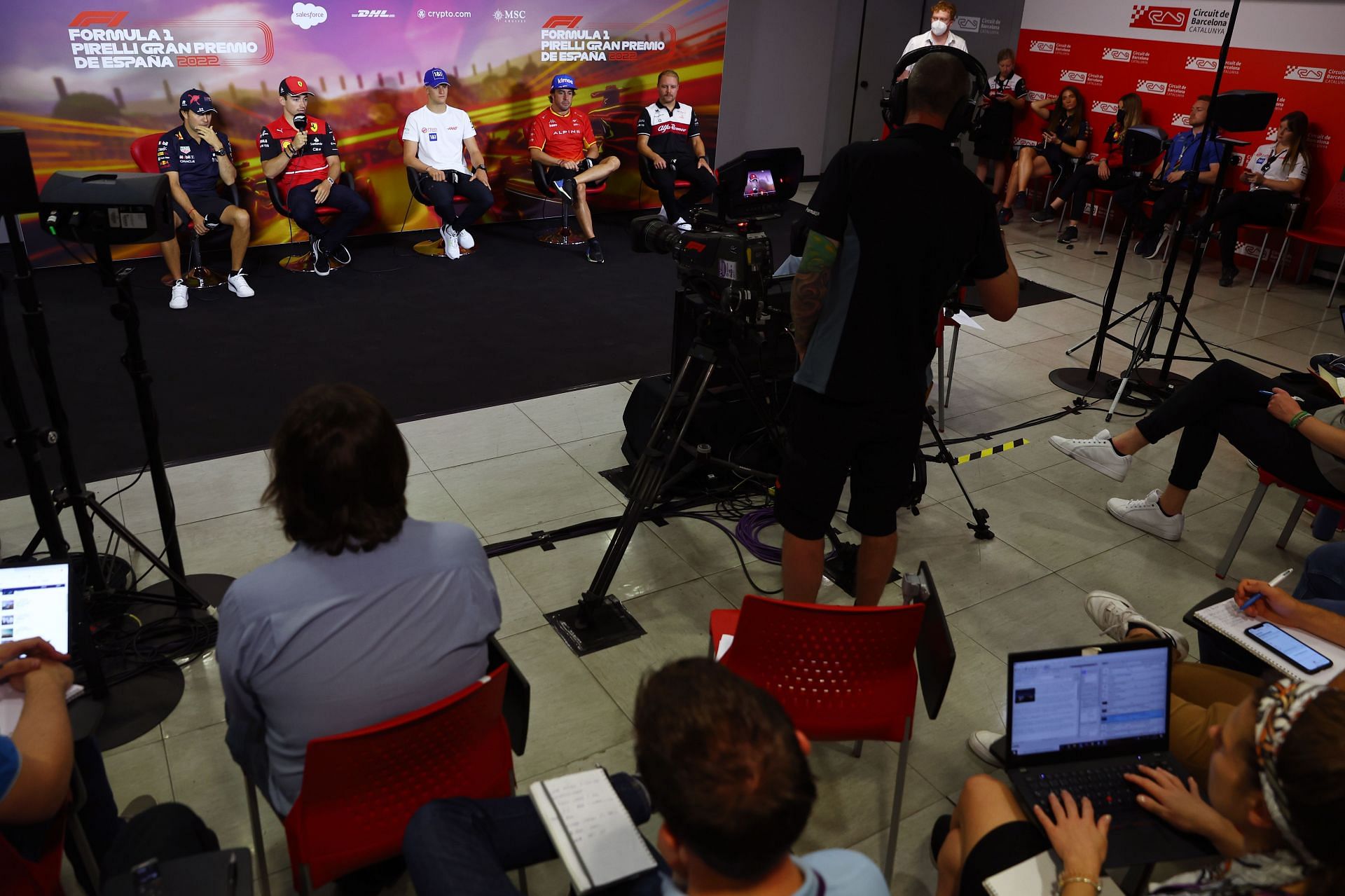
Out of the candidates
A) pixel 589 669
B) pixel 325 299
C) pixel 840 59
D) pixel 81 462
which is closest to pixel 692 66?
pixel 840 59

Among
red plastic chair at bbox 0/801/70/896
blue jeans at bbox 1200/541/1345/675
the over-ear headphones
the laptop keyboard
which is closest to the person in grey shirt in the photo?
red plastic chair at bbox 0/801/70/896

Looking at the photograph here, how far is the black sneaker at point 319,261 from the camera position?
247 inches

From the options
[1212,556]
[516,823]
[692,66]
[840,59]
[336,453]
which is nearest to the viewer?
[516,823]

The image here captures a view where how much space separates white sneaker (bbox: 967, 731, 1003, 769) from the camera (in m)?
2.48

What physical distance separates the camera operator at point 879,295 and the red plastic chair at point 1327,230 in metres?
5.79

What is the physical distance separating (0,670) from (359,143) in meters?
5.79

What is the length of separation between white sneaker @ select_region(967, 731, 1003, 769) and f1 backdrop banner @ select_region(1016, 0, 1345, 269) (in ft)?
17.7

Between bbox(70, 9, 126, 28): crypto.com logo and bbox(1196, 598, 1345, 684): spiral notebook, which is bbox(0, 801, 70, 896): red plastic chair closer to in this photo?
bbox(1196, 598, 1345, 684): spiral notebook

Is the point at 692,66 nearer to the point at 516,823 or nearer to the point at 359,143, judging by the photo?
the point at 359,143

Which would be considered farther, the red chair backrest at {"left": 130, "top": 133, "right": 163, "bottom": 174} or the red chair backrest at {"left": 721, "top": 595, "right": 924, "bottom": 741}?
the red chair backrest at {"left": 130, "top": 133, "right": 163, "bottom": 174}

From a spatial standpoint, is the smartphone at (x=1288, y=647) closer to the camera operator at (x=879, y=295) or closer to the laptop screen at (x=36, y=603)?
the camera operator at (x=879, y=295)

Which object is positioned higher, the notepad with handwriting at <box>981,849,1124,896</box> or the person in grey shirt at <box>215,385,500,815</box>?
the person in grey shirt at <box>215,385,500,815</box>

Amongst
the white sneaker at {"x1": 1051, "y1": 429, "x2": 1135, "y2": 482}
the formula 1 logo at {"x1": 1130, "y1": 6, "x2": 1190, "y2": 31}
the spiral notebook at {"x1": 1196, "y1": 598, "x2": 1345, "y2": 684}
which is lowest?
the white sneaker at {"x1": 1051, "y1": 429, "x2": 1135, "y2": 482}

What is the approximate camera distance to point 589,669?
9.12 feet
